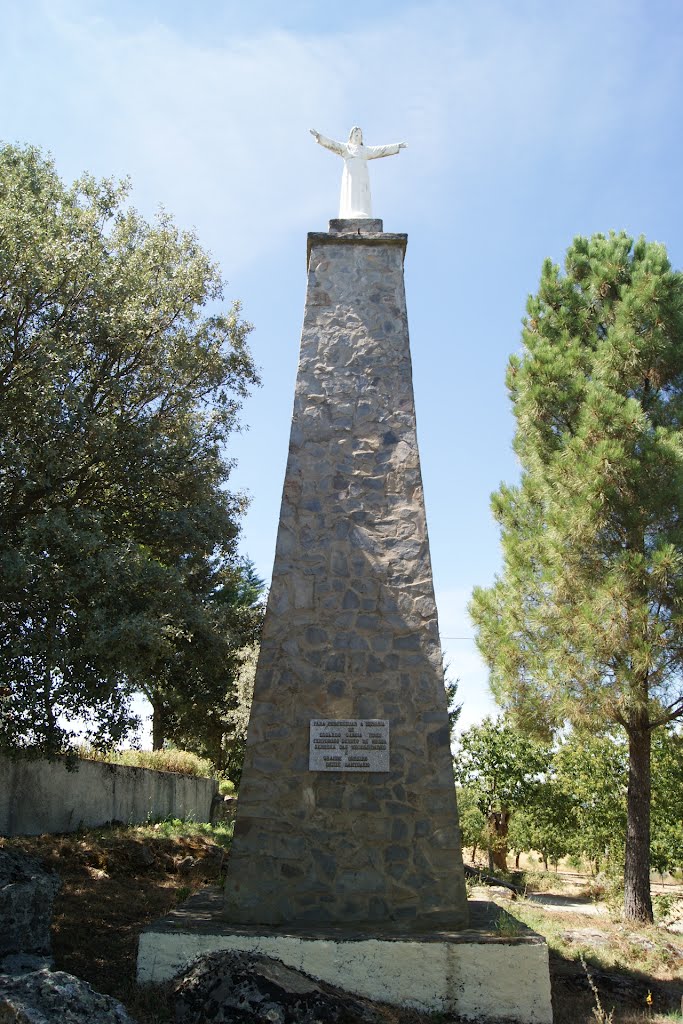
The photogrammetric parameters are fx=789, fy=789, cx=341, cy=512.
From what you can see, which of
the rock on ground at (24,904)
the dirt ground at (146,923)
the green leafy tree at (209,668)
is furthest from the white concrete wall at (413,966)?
the green leafy tree at (209,668)

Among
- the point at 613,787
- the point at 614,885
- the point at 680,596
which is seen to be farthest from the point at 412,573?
the point at 613,787

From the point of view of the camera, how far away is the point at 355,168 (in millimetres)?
9469

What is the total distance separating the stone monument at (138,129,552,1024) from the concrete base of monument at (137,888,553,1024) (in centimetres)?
1

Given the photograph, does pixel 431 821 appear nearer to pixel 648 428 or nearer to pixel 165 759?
pixel 648 428

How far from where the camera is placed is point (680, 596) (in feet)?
37.8

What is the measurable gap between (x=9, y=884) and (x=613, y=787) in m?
14.3

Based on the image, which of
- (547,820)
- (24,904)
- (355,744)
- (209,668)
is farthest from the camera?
(547,820)

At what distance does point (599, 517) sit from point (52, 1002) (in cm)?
1023

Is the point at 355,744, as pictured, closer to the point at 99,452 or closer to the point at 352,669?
the point at 352,669

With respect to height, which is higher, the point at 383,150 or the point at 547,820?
the point at 383,150

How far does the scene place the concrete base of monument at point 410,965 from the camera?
598cm

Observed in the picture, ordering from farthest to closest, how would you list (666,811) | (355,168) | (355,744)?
(666,811) < (355,168) < (355,744)

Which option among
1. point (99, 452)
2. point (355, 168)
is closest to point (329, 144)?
point (355, 168)

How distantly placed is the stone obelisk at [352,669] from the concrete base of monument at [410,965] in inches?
25.6
